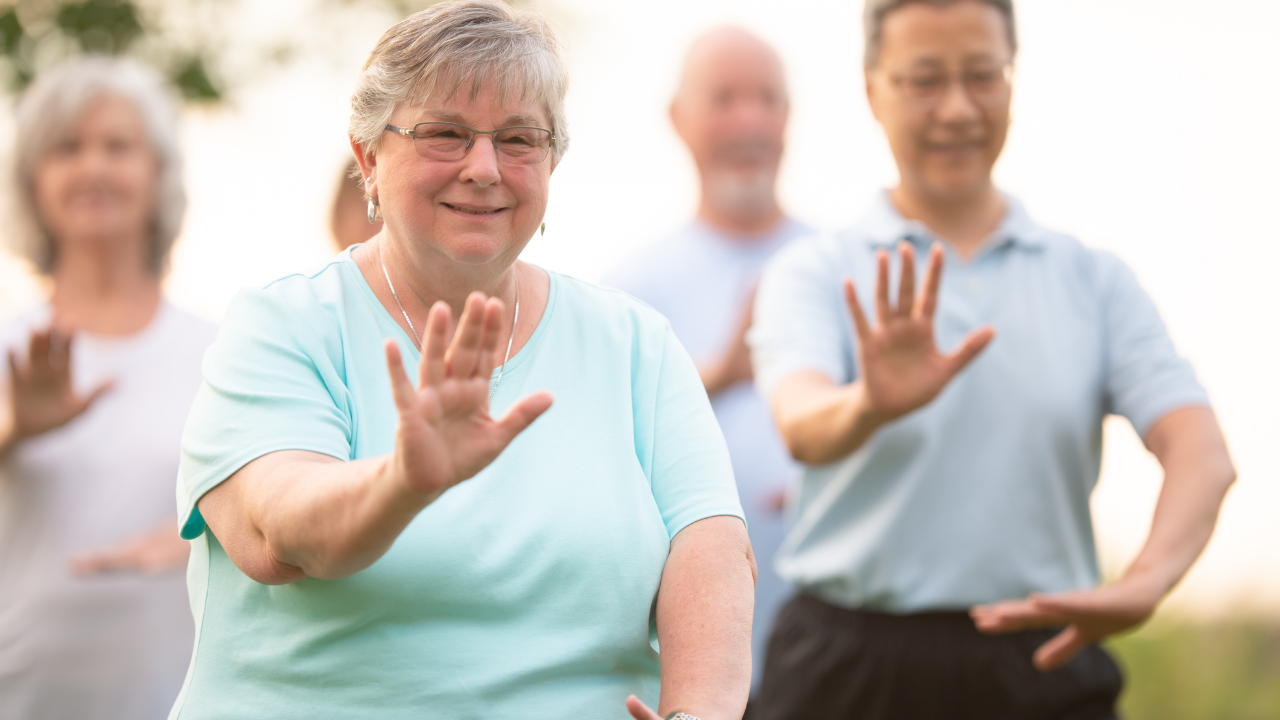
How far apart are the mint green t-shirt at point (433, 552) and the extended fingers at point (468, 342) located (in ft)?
0.89

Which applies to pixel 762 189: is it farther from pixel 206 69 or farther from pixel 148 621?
pixel 206 69

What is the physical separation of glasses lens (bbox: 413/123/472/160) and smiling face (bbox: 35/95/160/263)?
2119 millimetres

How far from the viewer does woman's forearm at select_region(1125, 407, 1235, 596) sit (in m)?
2.50

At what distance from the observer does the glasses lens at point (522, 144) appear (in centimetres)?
184

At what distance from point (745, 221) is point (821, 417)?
66.5 inches

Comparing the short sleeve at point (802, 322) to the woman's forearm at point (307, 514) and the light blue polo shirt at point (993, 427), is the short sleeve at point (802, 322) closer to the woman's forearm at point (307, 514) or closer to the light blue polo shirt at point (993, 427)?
the light blue polo shirt at point (993, 427)

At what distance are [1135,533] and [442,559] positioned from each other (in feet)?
17.2

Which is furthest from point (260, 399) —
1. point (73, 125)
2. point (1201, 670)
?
point (1201, 670)

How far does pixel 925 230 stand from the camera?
117 inches

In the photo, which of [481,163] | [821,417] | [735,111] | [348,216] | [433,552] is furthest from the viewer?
[735,111]

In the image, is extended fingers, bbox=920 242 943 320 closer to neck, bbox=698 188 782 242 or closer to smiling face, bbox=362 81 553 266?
smiling face, bbox=362 81 553 266

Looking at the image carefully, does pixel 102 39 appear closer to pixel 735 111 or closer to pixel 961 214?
pixel 735 111

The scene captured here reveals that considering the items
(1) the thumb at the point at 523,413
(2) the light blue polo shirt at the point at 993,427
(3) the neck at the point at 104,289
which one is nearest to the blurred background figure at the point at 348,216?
(3) the neck at the point at 104,289

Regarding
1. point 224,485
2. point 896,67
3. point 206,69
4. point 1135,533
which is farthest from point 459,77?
point 206,69
